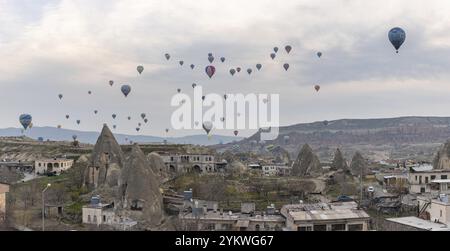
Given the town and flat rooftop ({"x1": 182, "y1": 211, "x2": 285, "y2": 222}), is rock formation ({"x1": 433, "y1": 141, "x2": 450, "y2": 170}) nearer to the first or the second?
the town

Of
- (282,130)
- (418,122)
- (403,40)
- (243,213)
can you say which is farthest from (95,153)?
(418,122)

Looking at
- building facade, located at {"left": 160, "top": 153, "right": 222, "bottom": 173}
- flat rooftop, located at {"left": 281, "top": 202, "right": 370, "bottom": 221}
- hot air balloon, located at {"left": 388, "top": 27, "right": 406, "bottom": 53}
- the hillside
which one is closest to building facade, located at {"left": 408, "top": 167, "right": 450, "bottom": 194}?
hot air balloon, located at {"left": 388, "top": 27, "right": 406, "bottom": 53}

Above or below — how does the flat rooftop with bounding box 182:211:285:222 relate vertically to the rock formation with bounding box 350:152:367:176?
below

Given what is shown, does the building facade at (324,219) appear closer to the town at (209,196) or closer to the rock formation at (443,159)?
the town at (209,196)

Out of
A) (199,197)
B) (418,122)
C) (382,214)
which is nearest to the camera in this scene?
(382,214)
